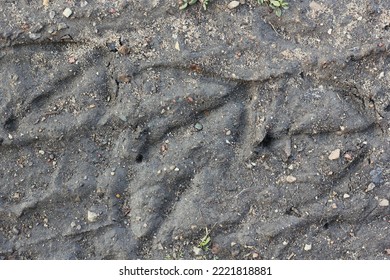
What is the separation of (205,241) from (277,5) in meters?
0.98

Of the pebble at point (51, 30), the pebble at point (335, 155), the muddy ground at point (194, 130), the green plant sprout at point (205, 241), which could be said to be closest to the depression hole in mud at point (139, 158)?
the muddy ground at point (194, 130)

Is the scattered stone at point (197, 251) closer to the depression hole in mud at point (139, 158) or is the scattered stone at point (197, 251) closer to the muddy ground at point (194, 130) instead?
the muddy ground at point (194, 130)

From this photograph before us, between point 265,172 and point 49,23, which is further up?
point 49,23

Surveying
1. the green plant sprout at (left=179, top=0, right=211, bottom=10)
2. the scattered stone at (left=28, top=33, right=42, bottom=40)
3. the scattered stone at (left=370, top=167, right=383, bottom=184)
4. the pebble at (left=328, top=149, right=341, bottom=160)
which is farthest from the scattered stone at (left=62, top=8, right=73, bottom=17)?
the scattered stone at (left=370, top=167, right=383, bottom=184)

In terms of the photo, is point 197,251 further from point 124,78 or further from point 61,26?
point 61,26

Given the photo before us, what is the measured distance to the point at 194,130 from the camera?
228 cm

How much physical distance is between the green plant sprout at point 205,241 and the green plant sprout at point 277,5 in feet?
3.01

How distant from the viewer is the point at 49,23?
7.50 ft

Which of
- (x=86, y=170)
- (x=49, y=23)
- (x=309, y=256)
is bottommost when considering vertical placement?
(x=309, y=256)

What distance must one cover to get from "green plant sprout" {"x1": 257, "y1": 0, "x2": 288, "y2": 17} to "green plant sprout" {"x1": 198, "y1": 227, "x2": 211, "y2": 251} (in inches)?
36.1

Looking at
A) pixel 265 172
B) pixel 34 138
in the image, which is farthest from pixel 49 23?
pixel 265 172

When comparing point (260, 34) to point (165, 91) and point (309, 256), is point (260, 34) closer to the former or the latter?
point (165, 91)

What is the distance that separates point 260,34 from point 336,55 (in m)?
0.31

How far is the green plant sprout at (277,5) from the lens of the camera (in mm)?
2283
